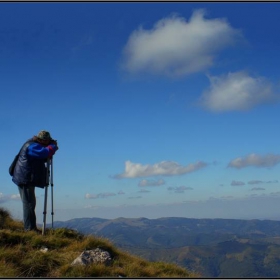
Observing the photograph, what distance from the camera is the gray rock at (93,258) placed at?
341 inches

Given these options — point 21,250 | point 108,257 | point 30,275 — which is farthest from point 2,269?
point 108,257

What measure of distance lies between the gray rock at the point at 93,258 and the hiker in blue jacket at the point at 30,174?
123 inches

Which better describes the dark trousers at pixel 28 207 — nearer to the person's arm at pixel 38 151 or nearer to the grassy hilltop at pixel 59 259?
the grassy hilltop at pixel 59 259

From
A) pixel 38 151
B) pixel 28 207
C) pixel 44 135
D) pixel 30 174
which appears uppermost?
pixel 44 135

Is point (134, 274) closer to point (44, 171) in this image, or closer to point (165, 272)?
point (165, 272)

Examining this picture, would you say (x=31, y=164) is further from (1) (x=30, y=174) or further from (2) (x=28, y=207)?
(2) (x=28, y=207)

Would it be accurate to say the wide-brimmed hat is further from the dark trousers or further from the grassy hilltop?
the grassy hilltop

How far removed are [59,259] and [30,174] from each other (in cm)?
374

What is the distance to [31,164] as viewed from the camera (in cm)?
1175

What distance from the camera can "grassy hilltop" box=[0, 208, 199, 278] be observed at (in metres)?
8.16

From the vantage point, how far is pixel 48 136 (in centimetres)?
1209

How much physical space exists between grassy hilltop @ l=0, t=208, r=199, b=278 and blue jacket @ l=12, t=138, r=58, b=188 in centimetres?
170

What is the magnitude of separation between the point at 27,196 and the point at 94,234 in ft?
8.89

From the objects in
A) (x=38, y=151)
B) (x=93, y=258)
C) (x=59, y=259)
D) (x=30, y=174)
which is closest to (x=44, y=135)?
(x=38, y=151)
